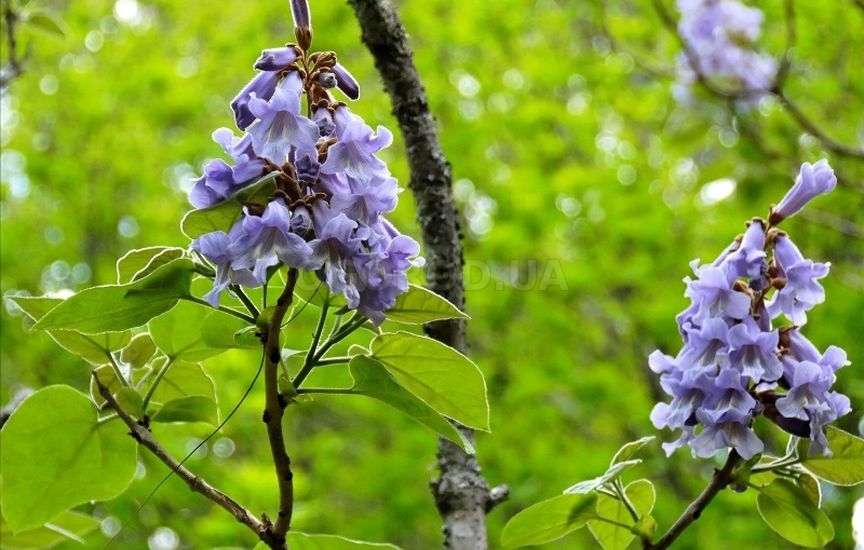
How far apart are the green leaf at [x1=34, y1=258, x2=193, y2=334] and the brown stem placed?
14 centimetres

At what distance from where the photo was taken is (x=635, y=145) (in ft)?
19.3

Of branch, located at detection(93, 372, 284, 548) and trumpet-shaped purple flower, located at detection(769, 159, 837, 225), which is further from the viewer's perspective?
trumpet-shaped purple flower, located at detection(769, 159, 837, 225)

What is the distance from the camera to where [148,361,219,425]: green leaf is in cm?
160

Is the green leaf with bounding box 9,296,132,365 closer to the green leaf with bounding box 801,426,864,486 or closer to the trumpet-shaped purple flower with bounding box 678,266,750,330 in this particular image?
the trumpet-shaped purple flower with bounding box 678,266,750,330

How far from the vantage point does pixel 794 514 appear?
159 cm

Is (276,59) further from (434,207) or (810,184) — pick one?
(810,184)

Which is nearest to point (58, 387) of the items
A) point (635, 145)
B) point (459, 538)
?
point (459, 538)

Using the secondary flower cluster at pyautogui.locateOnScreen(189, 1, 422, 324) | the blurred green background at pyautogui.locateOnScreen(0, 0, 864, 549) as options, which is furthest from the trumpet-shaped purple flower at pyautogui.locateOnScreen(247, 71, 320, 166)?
the blurred green background at pyautogui.locateOnScreen(0, 0, 864, 549)

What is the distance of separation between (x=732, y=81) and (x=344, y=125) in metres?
4.04

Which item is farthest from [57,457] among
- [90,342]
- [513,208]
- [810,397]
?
[513,208]

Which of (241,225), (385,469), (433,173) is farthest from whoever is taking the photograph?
(385,469)

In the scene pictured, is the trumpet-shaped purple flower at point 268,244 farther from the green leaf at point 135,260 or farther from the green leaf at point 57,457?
the green leaf at point 57,457

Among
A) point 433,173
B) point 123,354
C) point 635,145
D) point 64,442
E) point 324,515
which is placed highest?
point 635,145

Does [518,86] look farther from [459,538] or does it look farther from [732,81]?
[459,538]
